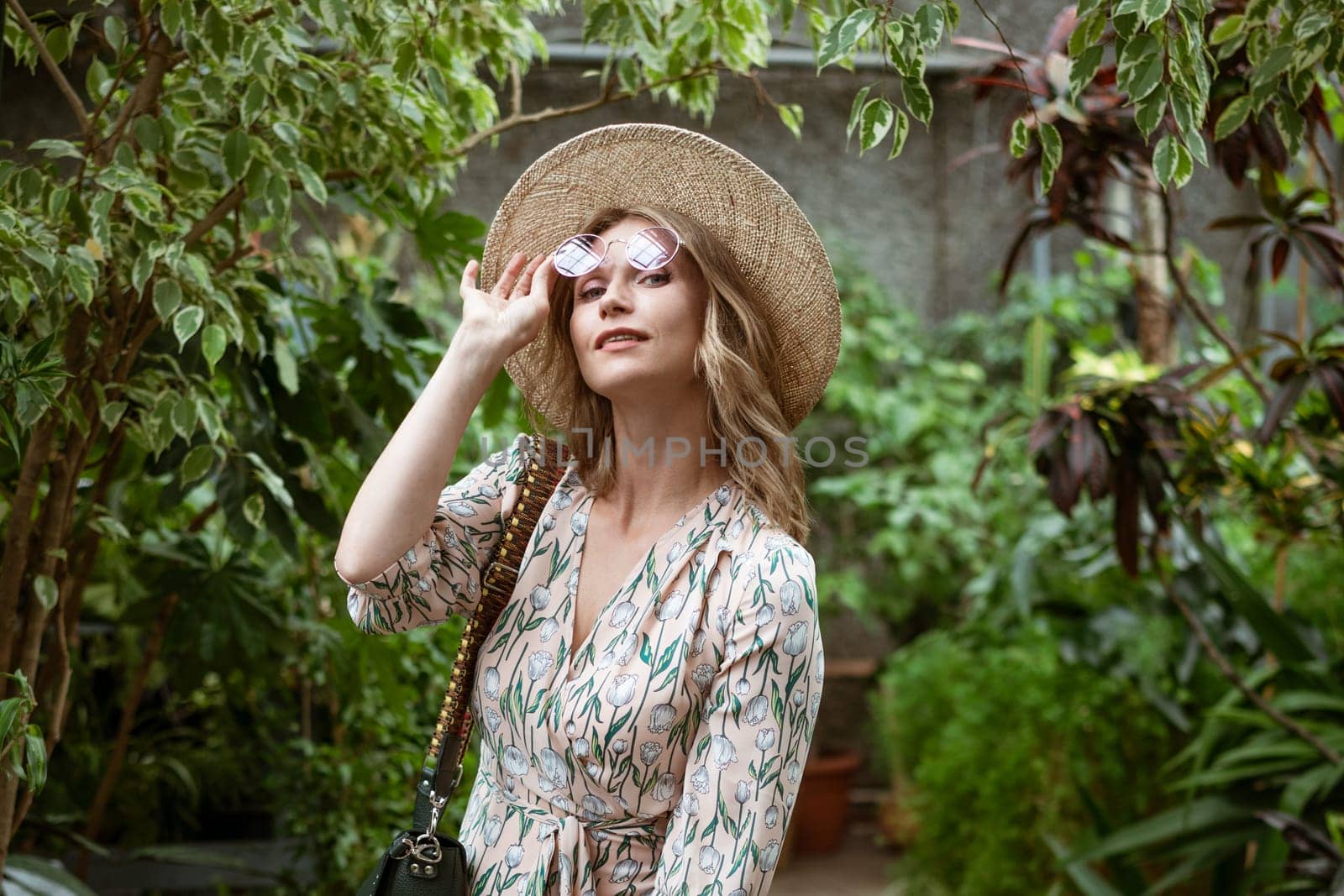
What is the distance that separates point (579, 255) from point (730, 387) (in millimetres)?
206

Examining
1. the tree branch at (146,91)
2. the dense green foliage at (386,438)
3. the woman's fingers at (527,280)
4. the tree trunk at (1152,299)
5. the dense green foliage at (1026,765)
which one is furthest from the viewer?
the dense green foliage at (1026,765)

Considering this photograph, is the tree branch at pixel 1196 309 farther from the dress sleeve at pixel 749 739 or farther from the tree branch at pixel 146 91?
the tree branch at pixel 146 91

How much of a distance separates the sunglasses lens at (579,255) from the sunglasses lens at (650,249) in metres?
0.03

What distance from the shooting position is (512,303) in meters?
1.28

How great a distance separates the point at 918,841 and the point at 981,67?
244cm

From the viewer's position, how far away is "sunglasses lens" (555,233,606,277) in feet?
4.24

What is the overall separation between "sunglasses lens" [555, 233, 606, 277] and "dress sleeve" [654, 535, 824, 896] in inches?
13.5

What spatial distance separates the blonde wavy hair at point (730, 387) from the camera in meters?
1.28

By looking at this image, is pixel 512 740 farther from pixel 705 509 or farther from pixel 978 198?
pixel 978 198

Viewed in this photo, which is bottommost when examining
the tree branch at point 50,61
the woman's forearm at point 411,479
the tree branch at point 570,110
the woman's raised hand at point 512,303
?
the woman's forearm at point 411,479

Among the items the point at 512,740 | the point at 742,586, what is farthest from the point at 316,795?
the point at 742,586

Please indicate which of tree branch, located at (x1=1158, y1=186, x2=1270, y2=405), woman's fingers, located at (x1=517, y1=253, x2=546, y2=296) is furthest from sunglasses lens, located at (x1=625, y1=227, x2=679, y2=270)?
tree branch, located at (x1=1158, y1=186, x2=1270, y2=405)

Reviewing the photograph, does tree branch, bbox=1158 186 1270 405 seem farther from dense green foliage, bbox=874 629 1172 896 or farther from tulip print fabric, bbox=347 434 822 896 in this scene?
tulip print fabric, bbox=347 434 822 896

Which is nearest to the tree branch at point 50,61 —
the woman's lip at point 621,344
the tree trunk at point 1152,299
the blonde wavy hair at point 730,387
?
the blonde wavy hair at point 730,387
